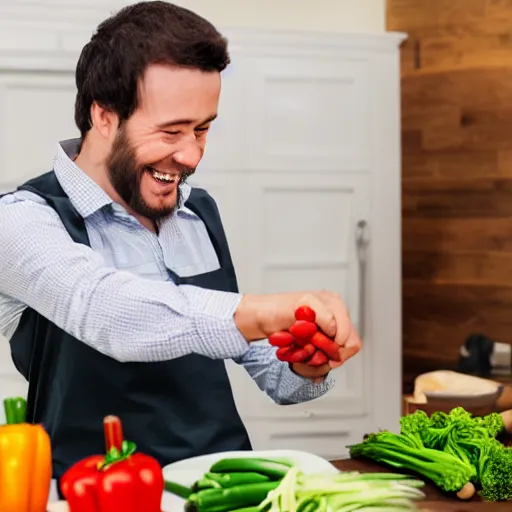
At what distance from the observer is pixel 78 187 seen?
1595 mm

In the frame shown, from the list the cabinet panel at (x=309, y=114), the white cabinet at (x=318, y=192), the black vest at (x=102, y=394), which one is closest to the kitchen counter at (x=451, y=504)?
the black vest at (x=102, y=394)

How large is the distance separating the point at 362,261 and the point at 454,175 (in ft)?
1.56

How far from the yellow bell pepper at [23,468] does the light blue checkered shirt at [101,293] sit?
229 millimetres

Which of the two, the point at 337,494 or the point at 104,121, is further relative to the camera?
the point at 104,121

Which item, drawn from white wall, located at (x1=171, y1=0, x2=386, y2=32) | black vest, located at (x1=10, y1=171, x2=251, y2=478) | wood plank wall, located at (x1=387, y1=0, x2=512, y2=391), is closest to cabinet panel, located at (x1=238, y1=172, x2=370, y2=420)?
wood plank wall, located at (x1=387, y1=0, x2=512, y2=391)

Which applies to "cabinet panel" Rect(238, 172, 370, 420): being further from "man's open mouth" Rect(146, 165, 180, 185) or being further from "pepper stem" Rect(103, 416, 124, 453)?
"pepper stem" Rect(103, 416, 124, 453)

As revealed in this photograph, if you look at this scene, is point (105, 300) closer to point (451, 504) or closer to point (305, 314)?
point (305, 314)

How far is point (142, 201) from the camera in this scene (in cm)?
169

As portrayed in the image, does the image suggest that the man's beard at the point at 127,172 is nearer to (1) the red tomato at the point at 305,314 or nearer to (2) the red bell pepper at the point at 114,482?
(1) the red tomato at the point at 305,314

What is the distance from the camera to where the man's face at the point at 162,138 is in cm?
159

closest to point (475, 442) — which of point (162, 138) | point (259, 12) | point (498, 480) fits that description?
point (498, 480)

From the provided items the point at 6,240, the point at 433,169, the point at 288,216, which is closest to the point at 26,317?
the point at 6,240

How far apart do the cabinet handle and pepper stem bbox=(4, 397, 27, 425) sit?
2606mm

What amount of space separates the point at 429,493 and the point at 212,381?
1.31 ft
